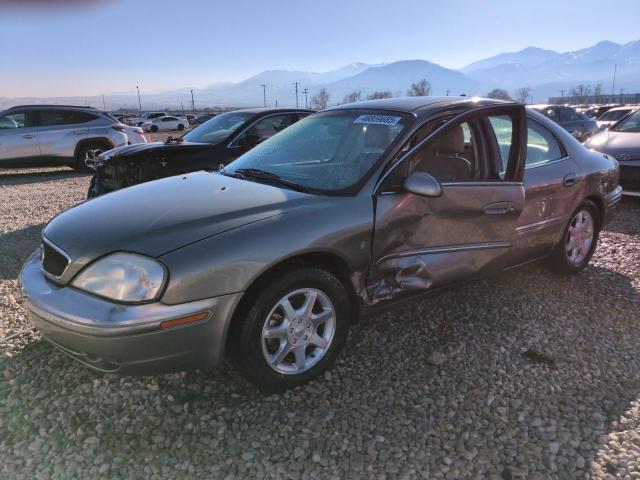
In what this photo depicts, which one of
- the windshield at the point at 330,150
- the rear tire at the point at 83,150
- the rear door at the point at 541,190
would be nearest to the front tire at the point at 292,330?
the windshield at the point at 330,150

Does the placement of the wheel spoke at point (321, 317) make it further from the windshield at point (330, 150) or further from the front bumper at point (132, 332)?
the windshield at point (330, 150)

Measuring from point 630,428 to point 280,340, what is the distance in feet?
5.86

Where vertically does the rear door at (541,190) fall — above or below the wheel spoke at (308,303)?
above

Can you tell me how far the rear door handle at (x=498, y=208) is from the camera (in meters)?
3.16

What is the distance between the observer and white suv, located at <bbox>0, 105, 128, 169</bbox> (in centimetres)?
1052

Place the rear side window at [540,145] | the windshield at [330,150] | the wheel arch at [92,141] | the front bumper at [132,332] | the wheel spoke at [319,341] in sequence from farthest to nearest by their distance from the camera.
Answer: the wheel arch at [92,141] → the rear side window at [540,145] → the windshield at [330,150] → the wheel spoke at [319,341] → the front bumper at [132,332]

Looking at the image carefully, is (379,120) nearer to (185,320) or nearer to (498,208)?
(498,208)

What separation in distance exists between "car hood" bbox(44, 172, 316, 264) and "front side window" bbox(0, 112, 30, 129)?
31.2 ft

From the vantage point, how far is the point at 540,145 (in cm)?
382

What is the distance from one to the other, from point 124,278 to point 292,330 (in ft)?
2.86

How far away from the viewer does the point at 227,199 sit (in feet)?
8.75

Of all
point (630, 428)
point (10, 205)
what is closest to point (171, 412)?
point (630, 428)

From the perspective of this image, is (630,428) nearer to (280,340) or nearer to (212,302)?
(280,340)

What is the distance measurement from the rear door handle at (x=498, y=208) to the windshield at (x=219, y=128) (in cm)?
411
